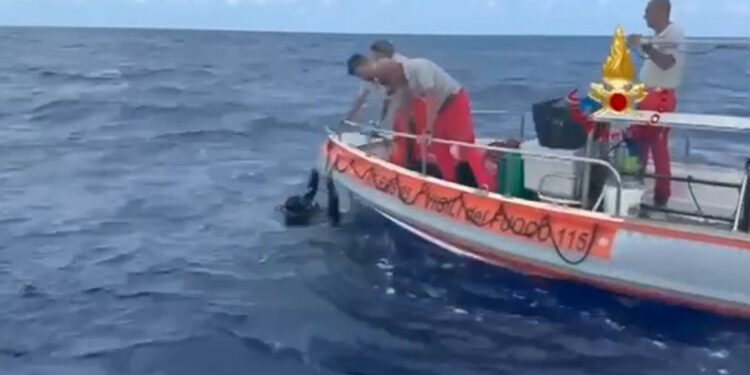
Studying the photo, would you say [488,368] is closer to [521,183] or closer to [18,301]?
[521,183]

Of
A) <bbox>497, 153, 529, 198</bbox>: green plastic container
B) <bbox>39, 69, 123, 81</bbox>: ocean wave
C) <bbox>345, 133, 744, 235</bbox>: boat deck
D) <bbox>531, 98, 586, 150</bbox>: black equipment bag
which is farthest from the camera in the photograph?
<bbox>39, 69, 123, 81</bbox>: ocean wave

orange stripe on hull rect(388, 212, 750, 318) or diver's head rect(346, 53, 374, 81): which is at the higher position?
diver's head rect(346, 53, 374, 81)

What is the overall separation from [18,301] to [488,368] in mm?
4417

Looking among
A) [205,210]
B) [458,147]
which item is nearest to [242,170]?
[205,210]

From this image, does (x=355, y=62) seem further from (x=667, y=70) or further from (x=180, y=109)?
(x=180, y=109)

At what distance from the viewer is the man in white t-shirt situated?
A: 38.1 ft

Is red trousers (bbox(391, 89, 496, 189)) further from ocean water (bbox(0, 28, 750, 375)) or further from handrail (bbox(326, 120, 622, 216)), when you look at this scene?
ocean water (bbox(0, 28, 750, 375))

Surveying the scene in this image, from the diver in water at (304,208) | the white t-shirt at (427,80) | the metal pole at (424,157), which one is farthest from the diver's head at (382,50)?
the diver in water at (304,208)

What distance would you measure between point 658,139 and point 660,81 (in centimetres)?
53

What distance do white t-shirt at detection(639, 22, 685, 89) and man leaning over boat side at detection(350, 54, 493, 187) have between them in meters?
1.80

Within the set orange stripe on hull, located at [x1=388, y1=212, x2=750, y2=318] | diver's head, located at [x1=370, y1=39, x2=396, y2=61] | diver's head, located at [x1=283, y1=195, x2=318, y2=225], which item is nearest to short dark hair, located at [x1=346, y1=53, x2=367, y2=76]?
diver's head, located at [x1=370, y1=39, x2=396, y2=61]

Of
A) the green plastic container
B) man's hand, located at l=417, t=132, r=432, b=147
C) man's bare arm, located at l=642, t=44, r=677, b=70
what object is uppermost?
man's bare arm, located at l=642, t=44, r=677, b=70

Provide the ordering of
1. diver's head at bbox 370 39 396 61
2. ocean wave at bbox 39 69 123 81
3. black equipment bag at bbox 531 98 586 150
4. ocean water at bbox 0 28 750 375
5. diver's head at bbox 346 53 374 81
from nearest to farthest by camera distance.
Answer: ocean water at bbox 0 28 750 375
black equipment bag at bbox 531 98 586 150
diver's head at bbox 346 53 374 81
diver's head at bbox 370 39 396 61
ocean wave at bbox 39 69 123 81

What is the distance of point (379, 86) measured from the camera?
12.4 meters
